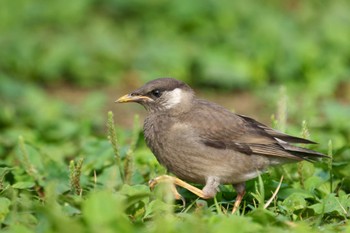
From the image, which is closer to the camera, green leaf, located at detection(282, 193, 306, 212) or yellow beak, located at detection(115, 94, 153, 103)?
green leaf, located at detection(282, 193, 306, 212)

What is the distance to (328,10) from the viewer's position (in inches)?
542

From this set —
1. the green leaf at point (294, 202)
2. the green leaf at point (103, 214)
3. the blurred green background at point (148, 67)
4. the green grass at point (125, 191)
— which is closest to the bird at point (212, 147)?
the green grass at point (125, 191)

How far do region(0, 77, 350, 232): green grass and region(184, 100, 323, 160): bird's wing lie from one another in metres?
0.19

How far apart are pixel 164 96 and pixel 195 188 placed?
86cm

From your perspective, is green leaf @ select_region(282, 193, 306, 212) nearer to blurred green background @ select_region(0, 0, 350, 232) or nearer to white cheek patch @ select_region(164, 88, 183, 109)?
blurred green background @ select_region(0, 0, 350, 232)

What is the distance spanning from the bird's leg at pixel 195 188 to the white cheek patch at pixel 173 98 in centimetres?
67

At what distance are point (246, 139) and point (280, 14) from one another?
7.49 metres

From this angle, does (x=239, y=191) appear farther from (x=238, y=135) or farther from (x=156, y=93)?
(x=156, y=93)

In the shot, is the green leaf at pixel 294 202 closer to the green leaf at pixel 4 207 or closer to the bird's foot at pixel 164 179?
the bird's foot at pixel 164 179

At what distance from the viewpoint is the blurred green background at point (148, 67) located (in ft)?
27.6

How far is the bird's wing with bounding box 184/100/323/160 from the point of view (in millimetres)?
6660

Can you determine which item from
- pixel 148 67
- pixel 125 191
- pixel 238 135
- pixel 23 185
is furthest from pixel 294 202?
pixel 148 67

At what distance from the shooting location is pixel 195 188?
6574 millimetres

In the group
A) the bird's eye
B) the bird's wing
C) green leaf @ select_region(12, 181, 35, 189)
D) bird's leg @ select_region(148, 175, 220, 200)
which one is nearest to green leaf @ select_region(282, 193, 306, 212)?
the bird's wing
